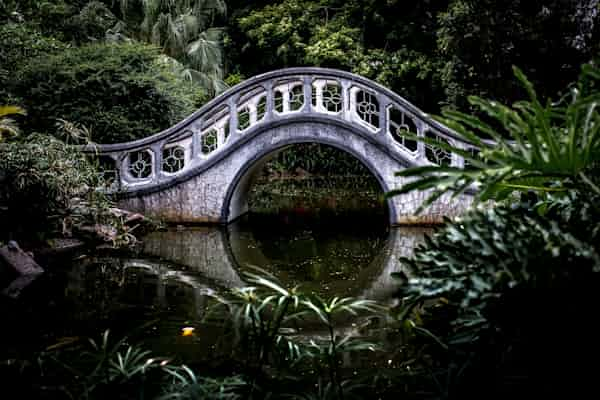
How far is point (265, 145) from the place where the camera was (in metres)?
10.6

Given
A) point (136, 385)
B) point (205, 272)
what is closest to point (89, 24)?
point (205, 272)

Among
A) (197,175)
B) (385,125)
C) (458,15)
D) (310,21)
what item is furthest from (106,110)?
(310,21)

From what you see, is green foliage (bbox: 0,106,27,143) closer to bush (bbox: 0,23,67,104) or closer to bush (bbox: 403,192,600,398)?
bush (bbox: 0,23,67,104)

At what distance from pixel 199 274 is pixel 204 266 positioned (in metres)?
0.47

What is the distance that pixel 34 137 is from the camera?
362 inches

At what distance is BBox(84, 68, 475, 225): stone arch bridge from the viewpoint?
1028cm

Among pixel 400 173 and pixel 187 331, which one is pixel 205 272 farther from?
pixel 400 173

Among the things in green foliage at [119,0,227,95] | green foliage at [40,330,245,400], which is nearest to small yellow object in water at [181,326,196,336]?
green foliage at [40,330,245,400]

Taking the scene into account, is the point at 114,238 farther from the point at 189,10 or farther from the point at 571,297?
the point at 189,10

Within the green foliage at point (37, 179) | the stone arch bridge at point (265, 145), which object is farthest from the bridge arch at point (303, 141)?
the green foliage at point (37, 179)

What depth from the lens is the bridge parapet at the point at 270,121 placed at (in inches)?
404

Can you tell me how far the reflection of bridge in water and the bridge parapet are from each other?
1.31 meters

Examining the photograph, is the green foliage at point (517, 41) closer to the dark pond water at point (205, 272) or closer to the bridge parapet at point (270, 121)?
the bridge parapet at point (270, 121)

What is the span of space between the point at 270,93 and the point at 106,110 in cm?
342
